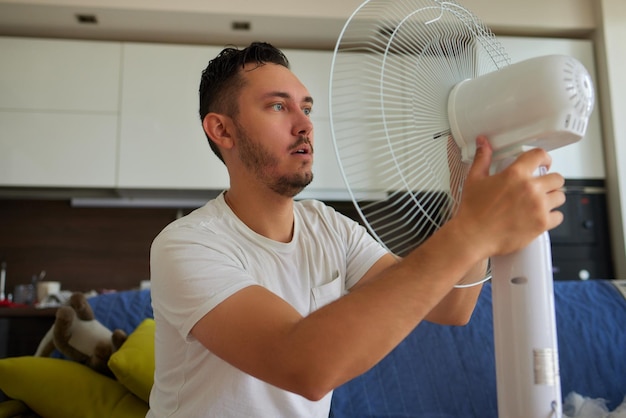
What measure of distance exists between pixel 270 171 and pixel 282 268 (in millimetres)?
177

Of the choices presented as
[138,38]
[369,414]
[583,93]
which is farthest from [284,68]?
[138,38]

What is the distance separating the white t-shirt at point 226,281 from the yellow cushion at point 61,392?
2.13ft

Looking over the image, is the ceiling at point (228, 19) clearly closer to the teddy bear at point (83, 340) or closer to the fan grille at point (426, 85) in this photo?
the teddy bear at point (83, 340)

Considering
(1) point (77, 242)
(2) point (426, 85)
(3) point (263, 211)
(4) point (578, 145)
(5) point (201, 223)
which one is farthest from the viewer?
(1) point (77, 242)

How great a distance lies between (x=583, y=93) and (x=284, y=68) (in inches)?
25.7

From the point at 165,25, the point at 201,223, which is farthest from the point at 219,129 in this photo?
the point at 165,25

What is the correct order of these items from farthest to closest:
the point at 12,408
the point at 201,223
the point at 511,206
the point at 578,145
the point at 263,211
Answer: the point at 578,145 < the point at 12,408 < the point at 263,211 < the point at 201,223 < the point at 511,206

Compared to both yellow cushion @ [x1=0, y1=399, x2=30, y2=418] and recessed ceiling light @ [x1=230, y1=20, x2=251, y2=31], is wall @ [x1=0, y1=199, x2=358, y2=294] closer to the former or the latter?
recessed ceiling light @ [x1=230, y1=20, x2=251, y2=31]

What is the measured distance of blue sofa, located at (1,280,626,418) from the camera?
1904mm

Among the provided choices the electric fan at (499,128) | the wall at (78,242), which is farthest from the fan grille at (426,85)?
the wall at (78,242)

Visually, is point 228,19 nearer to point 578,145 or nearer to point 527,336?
point 578,145

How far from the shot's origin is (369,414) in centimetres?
188

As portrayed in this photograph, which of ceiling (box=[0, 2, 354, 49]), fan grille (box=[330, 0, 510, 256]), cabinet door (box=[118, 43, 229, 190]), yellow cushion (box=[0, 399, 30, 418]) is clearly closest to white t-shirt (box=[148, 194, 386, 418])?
A: fan grille (box=[330, 0, 510, 256])

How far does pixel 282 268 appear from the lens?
1.11 meters
